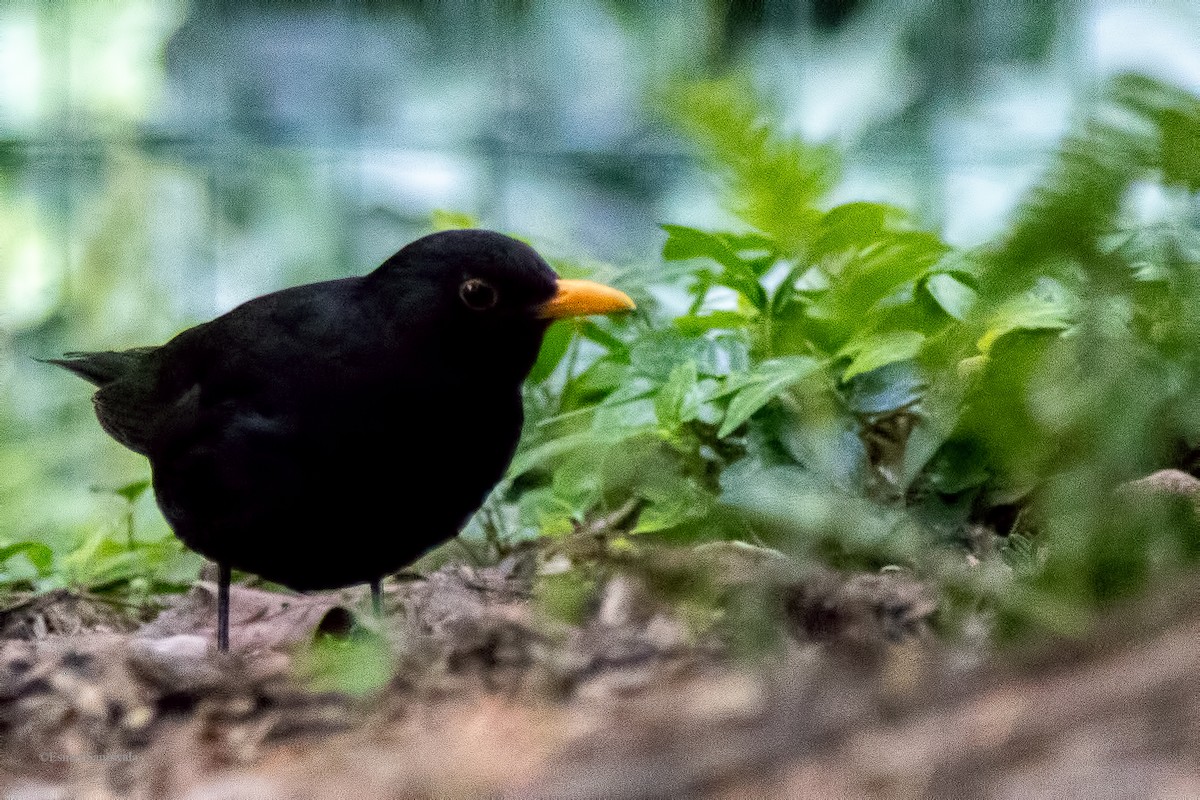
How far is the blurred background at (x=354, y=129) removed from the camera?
4.09m

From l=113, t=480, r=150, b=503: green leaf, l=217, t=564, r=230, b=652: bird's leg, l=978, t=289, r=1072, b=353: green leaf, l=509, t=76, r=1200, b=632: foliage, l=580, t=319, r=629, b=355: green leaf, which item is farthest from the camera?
l=113, t=480, r=150, b=503: green leaf

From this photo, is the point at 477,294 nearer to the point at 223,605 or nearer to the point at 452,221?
the point at 223,605

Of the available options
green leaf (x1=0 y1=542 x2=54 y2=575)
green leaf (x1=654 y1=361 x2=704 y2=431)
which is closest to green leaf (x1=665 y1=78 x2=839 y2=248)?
green leaf (x1=654 y1=361 x2=704 y2=431)

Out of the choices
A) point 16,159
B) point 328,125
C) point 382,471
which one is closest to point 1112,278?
point 382,471

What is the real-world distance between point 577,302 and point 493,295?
13 cm

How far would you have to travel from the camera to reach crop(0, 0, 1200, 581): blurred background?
4.09 metres

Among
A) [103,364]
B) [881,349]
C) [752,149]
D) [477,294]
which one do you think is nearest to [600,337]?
A: [477,294]

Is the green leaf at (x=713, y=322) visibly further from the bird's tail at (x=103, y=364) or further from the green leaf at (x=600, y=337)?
the bird's tail at (x=103, y=364)

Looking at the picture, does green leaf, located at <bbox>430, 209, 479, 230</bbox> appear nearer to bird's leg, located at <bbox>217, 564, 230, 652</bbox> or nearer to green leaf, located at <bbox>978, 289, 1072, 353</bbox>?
bird's leg, located at <bbox>217, 564, 230, 652</bbox>

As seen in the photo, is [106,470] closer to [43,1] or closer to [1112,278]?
[43,1]

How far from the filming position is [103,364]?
270 cm

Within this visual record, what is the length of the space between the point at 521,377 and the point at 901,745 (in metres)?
1.38

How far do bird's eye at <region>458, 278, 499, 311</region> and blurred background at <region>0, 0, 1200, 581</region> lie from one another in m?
2.11

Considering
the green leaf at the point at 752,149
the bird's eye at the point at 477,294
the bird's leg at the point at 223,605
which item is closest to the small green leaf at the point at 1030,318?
the bird's eye at the point at 477,294
